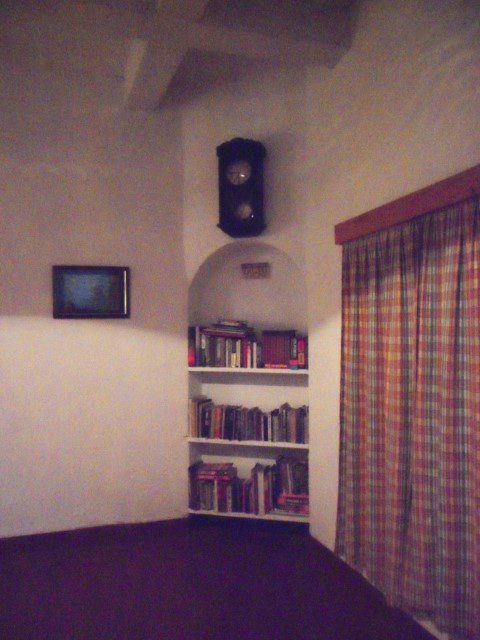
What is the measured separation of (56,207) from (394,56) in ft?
6.93

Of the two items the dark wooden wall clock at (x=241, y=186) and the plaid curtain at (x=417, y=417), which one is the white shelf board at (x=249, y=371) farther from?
the dark wooden wall clock at (x=241, y=186)

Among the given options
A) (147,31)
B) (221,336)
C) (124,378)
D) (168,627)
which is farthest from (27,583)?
(147,31)

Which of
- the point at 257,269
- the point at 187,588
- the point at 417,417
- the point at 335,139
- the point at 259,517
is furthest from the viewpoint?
the point at 257,269

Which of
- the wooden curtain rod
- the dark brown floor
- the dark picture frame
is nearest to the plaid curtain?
the wooden curtain rod

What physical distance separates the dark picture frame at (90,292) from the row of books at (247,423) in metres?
0.82

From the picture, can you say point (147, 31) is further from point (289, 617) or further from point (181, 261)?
point (289, 617)

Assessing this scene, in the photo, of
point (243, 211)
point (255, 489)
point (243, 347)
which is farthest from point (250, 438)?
point (243, 211)

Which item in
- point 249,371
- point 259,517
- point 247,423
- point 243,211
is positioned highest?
point 243,211

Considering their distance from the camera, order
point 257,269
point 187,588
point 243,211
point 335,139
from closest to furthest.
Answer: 1. point 187,588
2. point 335,139
3. point 243,211
4. point 257,269

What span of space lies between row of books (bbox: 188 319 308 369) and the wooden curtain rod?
32.1 inches

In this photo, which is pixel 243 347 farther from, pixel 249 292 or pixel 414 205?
pixel 414 205

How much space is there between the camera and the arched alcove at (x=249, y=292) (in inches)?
127

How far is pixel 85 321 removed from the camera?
119 inches

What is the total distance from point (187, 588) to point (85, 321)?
1670mm
